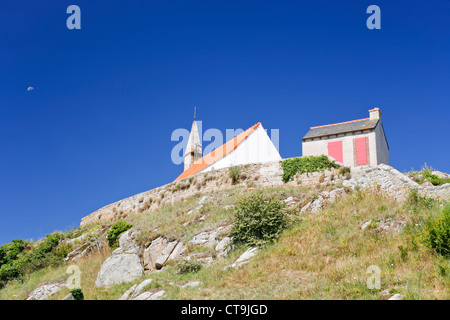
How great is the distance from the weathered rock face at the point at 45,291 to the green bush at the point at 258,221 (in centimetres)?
737

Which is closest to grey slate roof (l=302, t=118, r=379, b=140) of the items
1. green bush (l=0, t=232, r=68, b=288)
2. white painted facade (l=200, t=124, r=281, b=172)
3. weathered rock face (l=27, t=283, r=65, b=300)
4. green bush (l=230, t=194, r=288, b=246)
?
white painted facade (l=200, t=124, r=281, b=172)

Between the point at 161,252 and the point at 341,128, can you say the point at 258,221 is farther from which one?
the point at 341,128

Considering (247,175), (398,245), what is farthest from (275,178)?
(398,245)

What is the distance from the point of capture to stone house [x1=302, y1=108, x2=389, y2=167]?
2439 centimetres

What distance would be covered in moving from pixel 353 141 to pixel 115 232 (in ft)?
52.6

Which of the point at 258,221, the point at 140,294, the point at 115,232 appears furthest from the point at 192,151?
the point at 140,294

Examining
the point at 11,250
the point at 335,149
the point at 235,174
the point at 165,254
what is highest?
the point at 335,149

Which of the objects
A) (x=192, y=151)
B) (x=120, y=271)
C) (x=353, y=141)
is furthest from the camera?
(x=192, y=151)

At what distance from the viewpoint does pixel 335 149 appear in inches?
1013

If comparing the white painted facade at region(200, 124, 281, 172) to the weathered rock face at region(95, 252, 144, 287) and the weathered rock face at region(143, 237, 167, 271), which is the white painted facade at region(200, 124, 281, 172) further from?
the weathered rock face at region(95, 252, 144, 287)

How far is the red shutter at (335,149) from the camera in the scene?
25.5 metres

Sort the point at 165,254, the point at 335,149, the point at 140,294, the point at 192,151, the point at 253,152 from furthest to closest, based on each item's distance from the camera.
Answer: the point at 192,151 < the point at 253,152 < the point at 335,149 < the point at 165,254 < the point at 140,294

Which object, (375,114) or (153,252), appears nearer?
(153,252)

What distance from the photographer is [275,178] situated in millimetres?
21688
